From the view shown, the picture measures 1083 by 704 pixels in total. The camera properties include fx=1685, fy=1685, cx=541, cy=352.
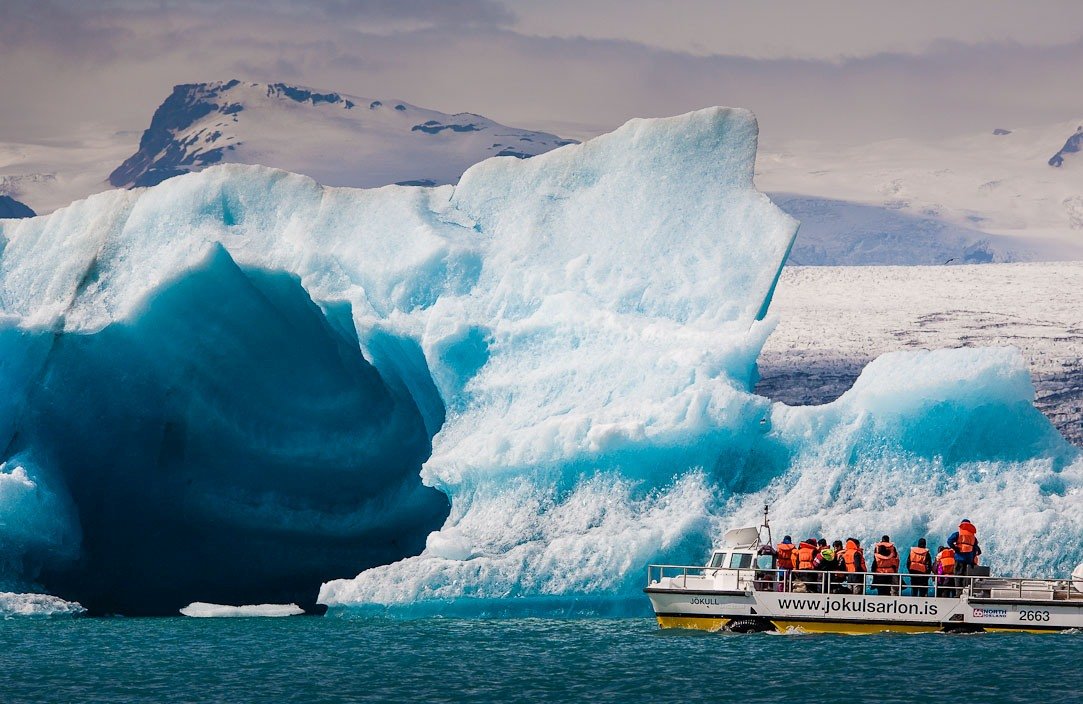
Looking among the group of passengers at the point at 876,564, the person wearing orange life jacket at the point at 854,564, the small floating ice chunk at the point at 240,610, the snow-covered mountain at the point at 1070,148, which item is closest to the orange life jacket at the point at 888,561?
the group of passengers at the point at 876,564

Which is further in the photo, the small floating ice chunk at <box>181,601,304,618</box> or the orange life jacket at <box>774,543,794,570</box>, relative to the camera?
the small floating ice chunk at <box>181,601,304,618</box>

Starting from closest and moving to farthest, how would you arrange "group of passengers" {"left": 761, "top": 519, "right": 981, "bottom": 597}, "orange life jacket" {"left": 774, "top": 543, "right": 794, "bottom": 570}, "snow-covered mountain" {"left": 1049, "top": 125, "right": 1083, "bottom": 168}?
1. "group of passengers" {"left": 761, "top": 519, "right": 981, "bottom": 597}
2. "orange life jacket" {"left": 774, "top": 543, "right": 794, "bottom": 570}
3. "snow-covered mountain" {"left": 1049, "top": 125, "right": 1083, "bottom": 168}

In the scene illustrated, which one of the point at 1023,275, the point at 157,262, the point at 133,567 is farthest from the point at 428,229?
the point at 1023,275

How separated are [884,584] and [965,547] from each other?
3.74ft

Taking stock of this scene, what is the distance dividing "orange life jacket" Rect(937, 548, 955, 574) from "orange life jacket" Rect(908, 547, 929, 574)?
0.20m

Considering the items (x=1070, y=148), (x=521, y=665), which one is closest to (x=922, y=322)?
(x=521, y=665)

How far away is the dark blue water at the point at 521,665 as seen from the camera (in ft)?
57.4

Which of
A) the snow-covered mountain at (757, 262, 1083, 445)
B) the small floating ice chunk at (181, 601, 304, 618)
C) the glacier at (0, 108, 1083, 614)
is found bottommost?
the small floating ice chunk at (181, 601, 304, 618)

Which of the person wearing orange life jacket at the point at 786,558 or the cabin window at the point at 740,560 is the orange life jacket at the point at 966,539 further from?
the cabin window at the point at 740,560

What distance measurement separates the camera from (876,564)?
22.0 m

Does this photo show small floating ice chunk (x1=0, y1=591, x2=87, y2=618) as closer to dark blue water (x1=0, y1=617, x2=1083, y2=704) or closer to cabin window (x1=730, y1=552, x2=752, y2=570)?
dark blue water (x1=0, y1=617, x2=1083, y2=704)

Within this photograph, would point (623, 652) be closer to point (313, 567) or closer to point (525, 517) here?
point (525, 517)

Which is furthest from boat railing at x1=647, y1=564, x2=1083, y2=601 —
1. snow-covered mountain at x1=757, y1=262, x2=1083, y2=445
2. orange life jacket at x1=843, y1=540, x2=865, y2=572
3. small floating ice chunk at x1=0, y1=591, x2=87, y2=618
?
snow-covered mountain at x1=757, y1=262, x2=1083, y2=445

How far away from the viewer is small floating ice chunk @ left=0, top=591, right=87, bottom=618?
82.7 feet
